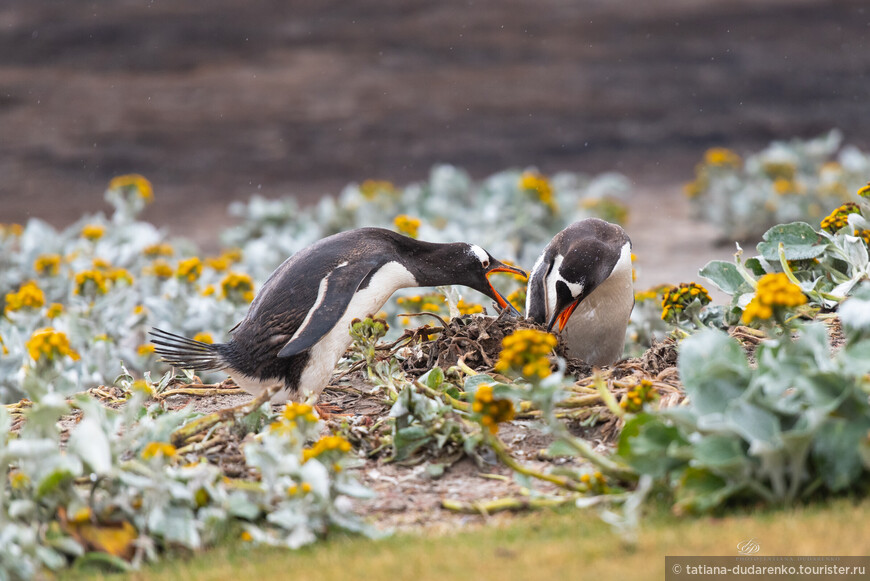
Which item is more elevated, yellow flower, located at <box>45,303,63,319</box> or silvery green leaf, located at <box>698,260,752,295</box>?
silvery green leaf, located at <box>698,260,752,295</box>

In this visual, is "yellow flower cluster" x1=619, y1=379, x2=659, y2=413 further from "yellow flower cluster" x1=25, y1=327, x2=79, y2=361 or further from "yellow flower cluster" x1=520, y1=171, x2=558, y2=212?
"yellow flower cluster" x1=520, y1=171, x2=558, y2=212

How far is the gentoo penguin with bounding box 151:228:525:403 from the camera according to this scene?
13.1ft

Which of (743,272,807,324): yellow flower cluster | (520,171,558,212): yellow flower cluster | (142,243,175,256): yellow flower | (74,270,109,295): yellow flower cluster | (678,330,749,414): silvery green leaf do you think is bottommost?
(678,330,749,414): silvery green leaf

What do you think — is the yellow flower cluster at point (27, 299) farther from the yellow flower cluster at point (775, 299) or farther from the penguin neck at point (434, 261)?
the yellow flower cluster at point (775, 299)

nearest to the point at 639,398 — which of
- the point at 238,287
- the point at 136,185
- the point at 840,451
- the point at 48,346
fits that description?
the point at 840,451

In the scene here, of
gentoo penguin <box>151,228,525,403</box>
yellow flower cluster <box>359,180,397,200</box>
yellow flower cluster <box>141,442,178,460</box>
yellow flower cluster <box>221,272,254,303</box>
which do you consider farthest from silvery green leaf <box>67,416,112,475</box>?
yellow flower cluster <box>359,180,397,200</box>

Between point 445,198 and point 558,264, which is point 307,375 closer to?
point 558,264

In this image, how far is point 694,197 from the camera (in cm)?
1016

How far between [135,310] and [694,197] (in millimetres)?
5905

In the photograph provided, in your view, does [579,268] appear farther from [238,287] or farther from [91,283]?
[91,283]

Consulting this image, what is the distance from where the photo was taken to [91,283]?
5.78 meters

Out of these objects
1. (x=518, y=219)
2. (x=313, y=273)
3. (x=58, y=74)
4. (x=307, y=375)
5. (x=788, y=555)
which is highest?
(x=58, y=74)

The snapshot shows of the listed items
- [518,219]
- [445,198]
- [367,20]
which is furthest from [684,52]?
[518,219]
